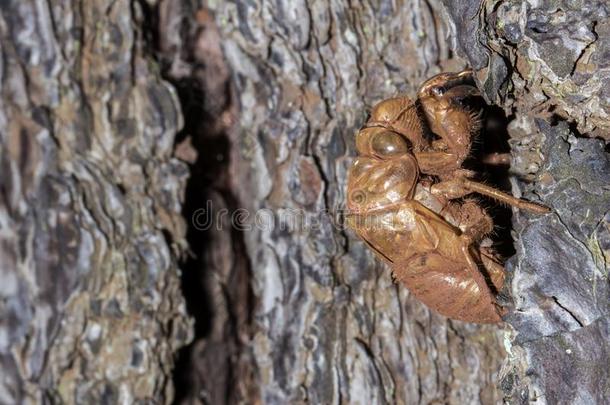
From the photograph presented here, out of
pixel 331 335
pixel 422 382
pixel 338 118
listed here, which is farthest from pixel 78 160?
pixel 422 382

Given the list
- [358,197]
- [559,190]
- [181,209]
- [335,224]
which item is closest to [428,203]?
[358,197]

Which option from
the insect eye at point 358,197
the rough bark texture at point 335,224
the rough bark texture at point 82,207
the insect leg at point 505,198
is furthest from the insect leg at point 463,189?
the rough bark texture at point 82,207

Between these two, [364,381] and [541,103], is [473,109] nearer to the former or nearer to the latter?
[541,103]

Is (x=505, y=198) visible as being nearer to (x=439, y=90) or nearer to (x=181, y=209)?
(x=439, y=90)

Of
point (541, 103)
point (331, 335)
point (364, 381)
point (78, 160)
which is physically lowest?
point (364, 381)

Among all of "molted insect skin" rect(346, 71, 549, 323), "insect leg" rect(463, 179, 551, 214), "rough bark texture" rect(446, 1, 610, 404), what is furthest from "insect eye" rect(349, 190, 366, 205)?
"rough bark texture" rect(446, 1, 610, 404)

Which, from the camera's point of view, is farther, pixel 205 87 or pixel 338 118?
pixel 205 87

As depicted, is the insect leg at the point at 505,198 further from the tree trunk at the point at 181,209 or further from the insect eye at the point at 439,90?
the insect eye at the point at 439,90
